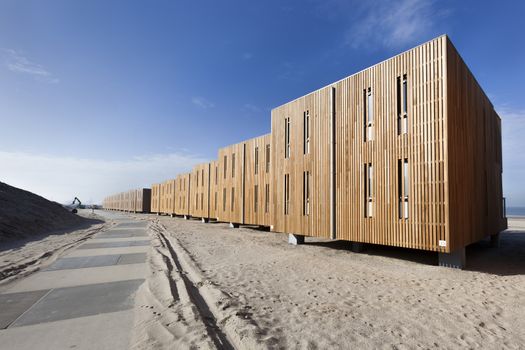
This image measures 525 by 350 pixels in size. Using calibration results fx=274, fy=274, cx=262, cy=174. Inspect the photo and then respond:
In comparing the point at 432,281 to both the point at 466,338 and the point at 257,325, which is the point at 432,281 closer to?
the point at 466,338

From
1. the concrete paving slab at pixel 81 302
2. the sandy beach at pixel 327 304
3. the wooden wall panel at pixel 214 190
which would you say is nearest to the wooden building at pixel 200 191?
the wooden wall panel at pixel 214 190

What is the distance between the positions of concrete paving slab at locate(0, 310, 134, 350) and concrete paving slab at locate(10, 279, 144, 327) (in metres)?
0.30

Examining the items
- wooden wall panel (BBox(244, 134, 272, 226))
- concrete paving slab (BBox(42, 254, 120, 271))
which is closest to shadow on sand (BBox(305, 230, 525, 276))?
wooden wall panel (BBox(244, 134, 272, 226))

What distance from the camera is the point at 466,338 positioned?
468cm

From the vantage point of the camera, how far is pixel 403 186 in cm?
1057

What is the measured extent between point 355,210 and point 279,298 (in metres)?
6.93

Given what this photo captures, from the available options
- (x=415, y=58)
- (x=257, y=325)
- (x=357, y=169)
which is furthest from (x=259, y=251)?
(x=415, y=58)

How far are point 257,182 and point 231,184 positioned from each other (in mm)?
5330

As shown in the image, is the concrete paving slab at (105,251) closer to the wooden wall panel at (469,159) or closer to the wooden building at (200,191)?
the wooden wall panel at (469,159)

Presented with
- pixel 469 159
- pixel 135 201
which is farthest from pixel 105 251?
pixel 135 201

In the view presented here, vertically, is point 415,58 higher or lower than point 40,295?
higher

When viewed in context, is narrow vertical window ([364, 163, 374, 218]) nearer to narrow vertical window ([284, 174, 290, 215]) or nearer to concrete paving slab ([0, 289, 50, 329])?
narrow vertical window ([284, 174, 290, 215])

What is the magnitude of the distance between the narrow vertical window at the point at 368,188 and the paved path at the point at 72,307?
8936mm

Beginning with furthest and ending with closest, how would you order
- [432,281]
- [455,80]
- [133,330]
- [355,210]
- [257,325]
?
[355,210] → [455,80] → [432,281] → [257,325] → [133,330]
